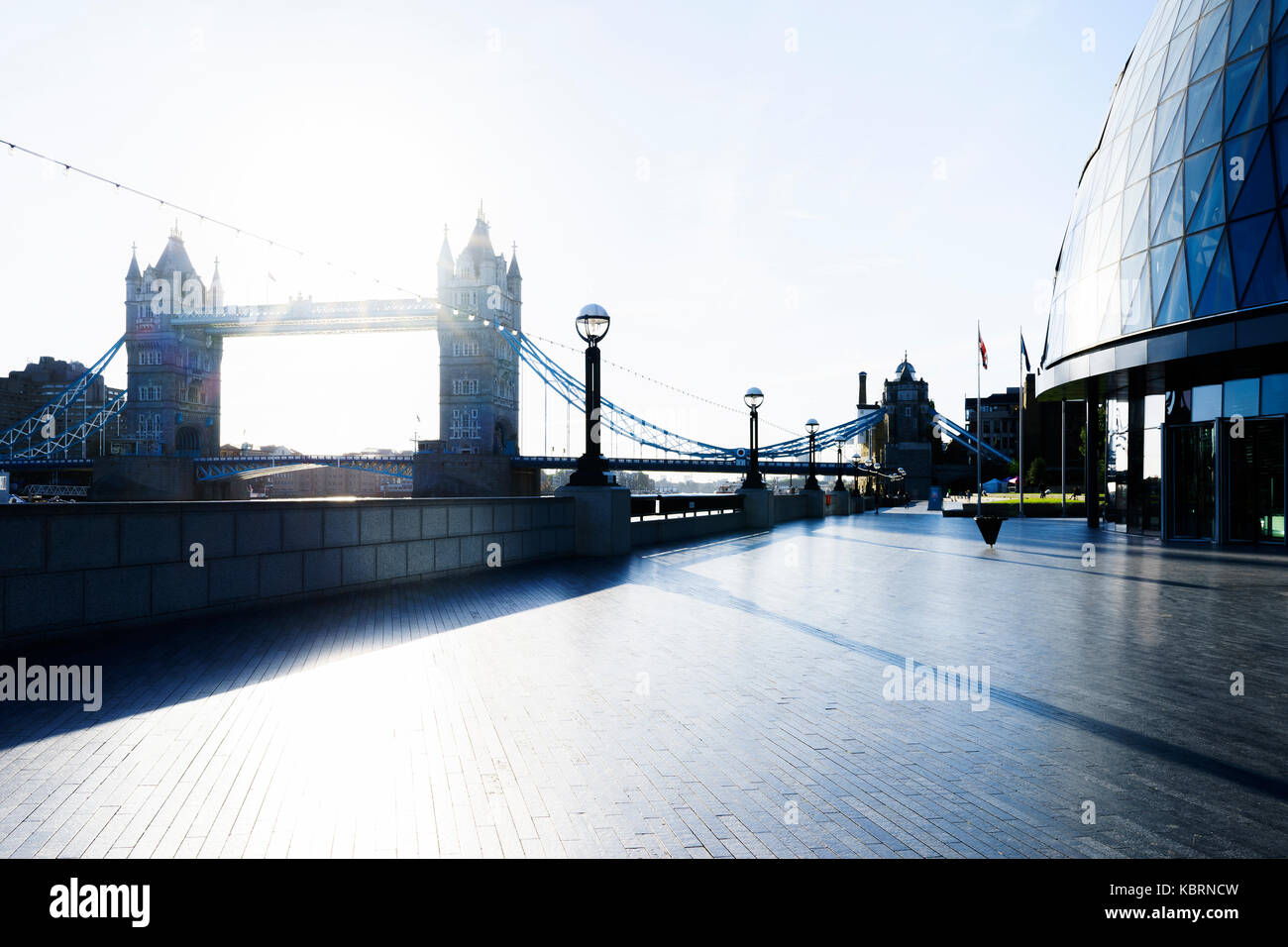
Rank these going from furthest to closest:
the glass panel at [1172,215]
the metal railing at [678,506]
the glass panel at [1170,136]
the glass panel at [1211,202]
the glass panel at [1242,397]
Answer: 1. the glass panel at [1170,136]
2. the glass panel at [1172,215]
3. the glass panel at [1242,397]
4. the glass panel at [1211,202]
5. the metal railing at [678,506]

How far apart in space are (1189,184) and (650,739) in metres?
23.1

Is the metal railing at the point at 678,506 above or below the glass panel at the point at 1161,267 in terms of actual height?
below

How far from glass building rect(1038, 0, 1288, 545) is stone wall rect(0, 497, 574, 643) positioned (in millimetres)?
18138

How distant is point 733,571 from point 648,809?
934 cm

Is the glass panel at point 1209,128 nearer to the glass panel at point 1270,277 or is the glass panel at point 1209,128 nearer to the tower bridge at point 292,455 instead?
the glass panel at point 1270,277

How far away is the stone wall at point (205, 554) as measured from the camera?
6281 millimetres

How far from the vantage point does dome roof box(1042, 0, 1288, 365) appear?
1856cm

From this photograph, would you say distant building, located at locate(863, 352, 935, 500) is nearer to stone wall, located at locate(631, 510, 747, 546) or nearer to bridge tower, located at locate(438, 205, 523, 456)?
bridge tower, located at locate(438, 205, 523, 456)

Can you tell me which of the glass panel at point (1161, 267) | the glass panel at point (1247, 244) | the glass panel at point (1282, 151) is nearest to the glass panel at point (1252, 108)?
the glass panel at point (1282, 151)

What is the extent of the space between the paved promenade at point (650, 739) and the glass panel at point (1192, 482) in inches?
614


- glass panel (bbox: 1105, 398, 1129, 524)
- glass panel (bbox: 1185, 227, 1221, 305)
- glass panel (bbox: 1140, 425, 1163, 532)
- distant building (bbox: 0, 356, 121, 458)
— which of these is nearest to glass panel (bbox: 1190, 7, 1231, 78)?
glass panel (bbox: 1185, 227, 1221, 305)

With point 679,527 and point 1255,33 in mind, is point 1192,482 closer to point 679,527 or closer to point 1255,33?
point 1255,33

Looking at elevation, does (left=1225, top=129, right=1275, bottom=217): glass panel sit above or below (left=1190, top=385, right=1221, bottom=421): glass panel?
above

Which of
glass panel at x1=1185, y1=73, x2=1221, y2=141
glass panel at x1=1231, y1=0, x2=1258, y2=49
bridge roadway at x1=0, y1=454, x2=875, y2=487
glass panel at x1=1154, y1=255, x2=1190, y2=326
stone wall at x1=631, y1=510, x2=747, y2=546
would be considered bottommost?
stone wall at x1=631, y1=510, x2=747, y2=546
